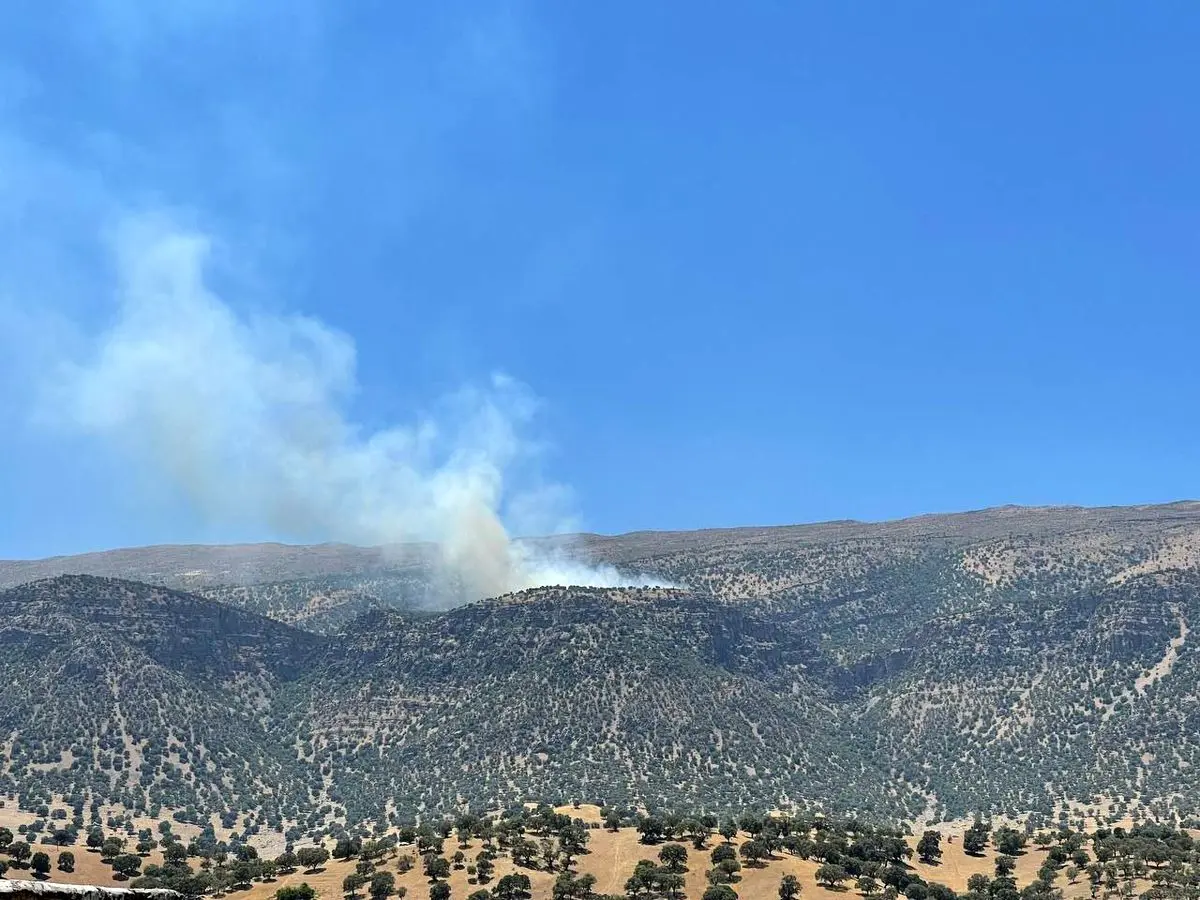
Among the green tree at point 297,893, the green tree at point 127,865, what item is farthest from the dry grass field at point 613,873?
the green tree at point 297,893

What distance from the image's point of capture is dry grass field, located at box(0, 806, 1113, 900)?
90.9m

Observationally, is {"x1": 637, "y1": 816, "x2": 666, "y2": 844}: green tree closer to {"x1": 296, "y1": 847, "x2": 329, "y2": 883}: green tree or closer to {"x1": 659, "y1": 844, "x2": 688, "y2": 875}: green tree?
{"x1": 659, "y1": 844, "x2": 688, "y2": 875}: green tree

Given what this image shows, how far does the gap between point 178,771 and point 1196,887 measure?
498 ft

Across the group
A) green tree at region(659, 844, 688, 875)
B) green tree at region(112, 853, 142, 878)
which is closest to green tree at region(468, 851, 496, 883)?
green tree at region(659, 844, 688, 875)

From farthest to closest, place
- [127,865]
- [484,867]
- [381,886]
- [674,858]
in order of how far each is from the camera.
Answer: [127,865] < [674,858] < [484,867] < [381,886]

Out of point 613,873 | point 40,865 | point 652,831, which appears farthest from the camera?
point 652,831

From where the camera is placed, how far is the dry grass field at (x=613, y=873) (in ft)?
298

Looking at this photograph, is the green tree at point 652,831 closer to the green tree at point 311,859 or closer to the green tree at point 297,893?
the green tree at point 311,859

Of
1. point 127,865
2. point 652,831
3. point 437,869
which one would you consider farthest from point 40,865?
point 652,831

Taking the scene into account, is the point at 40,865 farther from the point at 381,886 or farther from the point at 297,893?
the point at 381,886

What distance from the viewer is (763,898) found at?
8794 centimetres

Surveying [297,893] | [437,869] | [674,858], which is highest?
[297,893]

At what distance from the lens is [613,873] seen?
9819cm

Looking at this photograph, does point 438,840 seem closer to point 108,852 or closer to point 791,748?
point 108,852
